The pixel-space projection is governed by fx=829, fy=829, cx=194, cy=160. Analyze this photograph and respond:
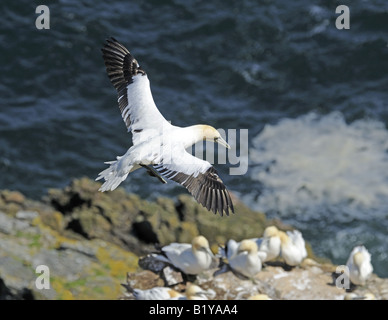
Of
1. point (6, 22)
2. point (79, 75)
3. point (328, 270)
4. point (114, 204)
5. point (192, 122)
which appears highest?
point (6, 22)

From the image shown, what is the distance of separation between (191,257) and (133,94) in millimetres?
2833

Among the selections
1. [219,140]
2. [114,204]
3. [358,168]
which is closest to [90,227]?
[114,204]

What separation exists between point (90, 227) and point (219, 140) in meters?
4.39

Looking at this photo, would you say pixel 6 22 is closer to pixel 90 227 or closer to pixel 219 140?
pixel 90 227

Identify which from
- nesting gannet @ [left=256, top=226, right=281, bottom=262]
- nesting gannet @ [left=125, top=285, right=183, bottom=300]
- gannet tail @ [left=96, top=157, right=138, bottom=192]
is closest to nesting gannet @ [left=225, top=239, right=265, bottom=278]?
nesting gannet @ [left=256, top=226, right=281, bottom=262]

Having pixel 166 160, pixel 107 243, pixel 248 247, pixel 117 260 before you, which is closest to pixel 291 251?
pixel 248 247

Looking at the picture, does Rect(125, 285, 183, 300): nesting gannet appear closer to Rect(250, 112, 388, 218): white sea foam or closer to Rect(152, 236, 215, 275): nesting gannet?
Rect(152, 236, 215, 275): nesting gannet

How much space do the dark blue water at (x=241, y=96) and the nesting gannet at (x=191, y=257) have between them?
19.5 ft

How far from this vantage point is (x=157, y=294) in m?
11.8

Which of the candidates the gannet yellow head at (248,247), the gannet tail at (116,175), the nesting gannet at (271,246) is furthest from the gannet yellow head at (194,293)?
the gannet tail at (116,175)

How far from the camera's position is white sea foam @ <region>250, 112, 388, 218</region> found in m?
19.3

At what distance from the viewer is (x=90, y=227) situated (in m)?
14.6

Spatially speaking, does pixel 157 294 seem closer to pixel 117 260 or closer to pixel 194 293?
pixel 194 293

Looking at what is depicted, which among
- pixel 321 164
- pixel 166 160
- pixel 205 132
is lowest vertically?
pixel 166 160
